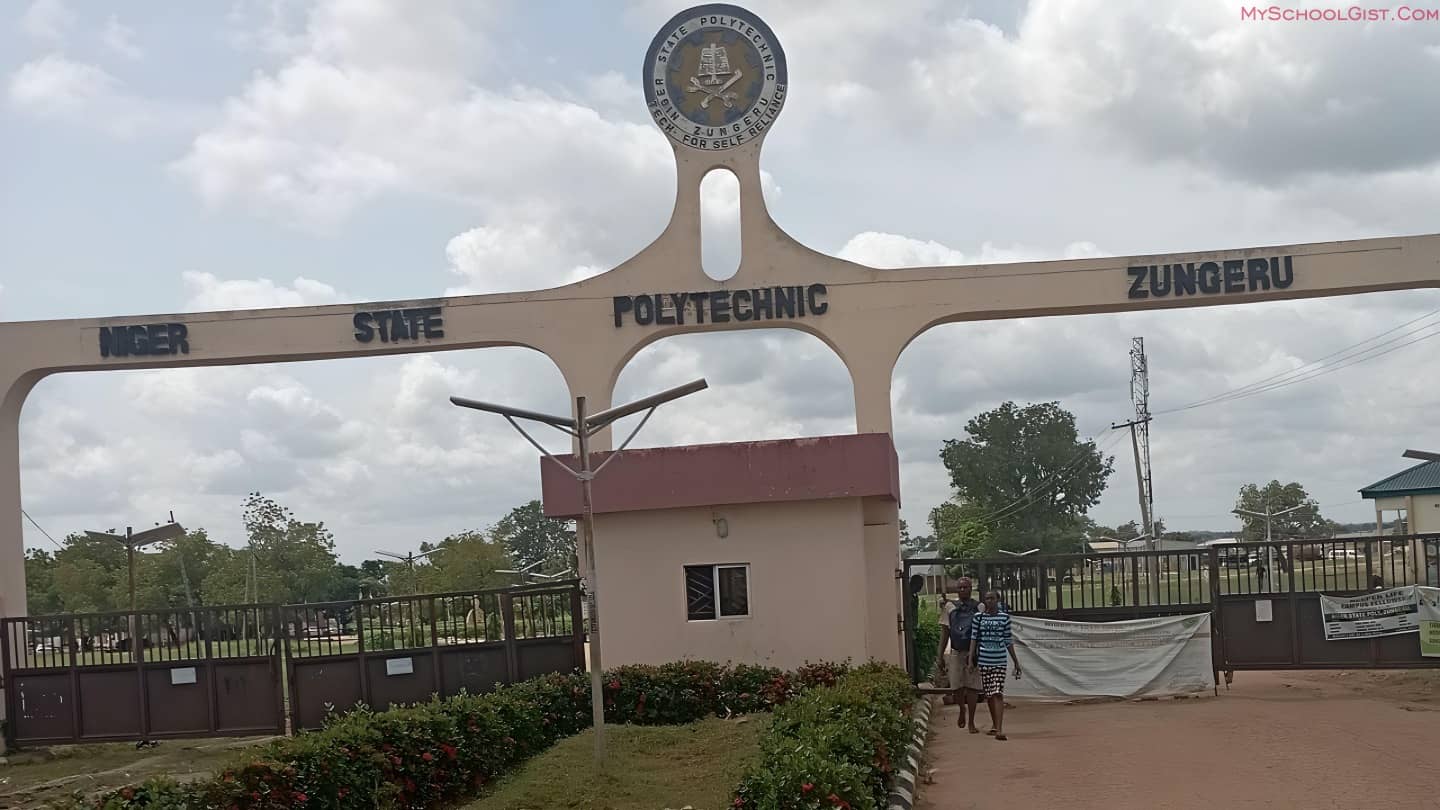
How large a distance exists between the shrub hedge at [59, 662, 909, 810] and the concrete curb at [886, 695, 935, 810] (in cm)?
19

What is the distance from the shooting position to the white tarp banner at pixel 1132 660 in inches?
599

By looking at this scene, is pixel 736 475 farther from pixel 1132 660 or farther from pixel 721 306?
pixel 1132 660

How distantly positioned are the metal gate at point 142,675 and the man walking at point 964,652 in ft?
25.6

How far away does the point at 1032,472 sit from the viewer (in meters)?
62.1

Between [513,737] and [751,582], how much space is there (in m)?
3.86

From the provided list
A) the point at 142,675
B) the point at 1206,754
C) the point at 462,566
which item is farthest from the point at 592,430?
the point at 462,566

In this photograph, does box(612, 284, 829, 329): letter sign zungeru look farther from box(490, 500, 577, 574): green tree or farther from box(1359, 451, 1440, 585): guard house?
box(490, 500, 577, 574): green tree

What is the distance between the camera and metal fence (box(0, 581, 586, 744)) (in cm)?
1532

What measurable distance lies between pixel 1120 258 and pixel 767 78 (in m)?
4.78

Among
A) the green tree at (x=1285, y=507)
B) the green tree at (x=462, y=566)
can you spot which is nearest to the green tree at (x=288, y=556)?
the green tree at (x=462, y=566)

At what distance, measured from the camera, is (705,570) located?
14562 millimetres

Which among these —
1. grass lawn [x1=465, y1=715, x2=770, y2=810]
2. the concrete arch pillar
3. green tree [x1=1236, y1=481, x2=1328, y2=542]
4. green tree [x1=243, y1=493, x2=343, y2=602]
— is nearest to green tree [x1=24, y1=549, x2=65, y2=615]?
green tree [x1=243, y1=493, x2=343, y2=602]

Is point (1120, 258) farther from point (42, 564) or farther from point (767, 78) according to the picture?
point (42, 564)

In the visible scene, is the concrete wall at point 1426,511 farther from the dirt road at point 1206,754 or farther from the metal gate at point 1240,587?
the metal gate at point 1240,587
